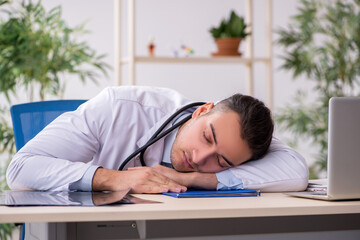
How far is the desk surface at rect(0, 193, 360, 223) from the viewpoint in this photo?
104 cm

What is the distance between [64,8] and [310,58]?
206cm

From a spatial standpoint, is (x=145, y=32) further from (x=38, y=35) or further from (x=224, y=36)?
(x=38, y=35)

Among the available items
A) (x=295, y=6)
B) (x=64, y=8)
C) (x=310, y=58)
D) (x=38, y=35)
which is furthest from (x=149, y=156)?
(x=295, y=6)

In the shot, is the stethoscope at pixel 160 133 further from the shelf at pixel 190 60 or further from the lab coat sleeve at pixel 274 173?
the shelf at pixel 190 60

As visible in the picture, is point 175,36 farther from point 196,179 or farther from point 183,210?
point 183,210

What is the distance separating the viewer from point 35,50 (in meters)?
3.58

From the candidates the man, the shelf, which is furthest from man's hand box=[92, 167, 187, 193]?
the shelf

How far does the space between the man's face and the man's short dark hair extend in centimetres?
2

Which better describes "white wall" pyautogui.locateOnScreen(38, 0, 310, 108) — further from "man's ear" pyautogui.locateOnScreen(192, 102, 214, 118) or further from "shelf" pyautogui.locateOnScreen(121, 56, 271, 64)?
"man's ear" pyautogui.locateOnScreen(192, 102, 214, 118)

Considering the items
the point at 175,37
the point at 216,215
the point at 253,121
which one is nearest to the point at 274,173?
the point at 253,121

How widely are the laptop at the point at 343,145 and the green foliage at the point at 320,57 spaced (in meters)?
3.30

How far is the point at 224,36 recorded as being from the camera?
3943 millimetres

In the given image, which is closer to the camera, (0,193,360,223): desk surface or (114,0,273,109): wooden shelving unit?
(0,193,360,223): desk surface

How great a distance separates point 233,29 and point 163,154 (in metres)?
2.26
